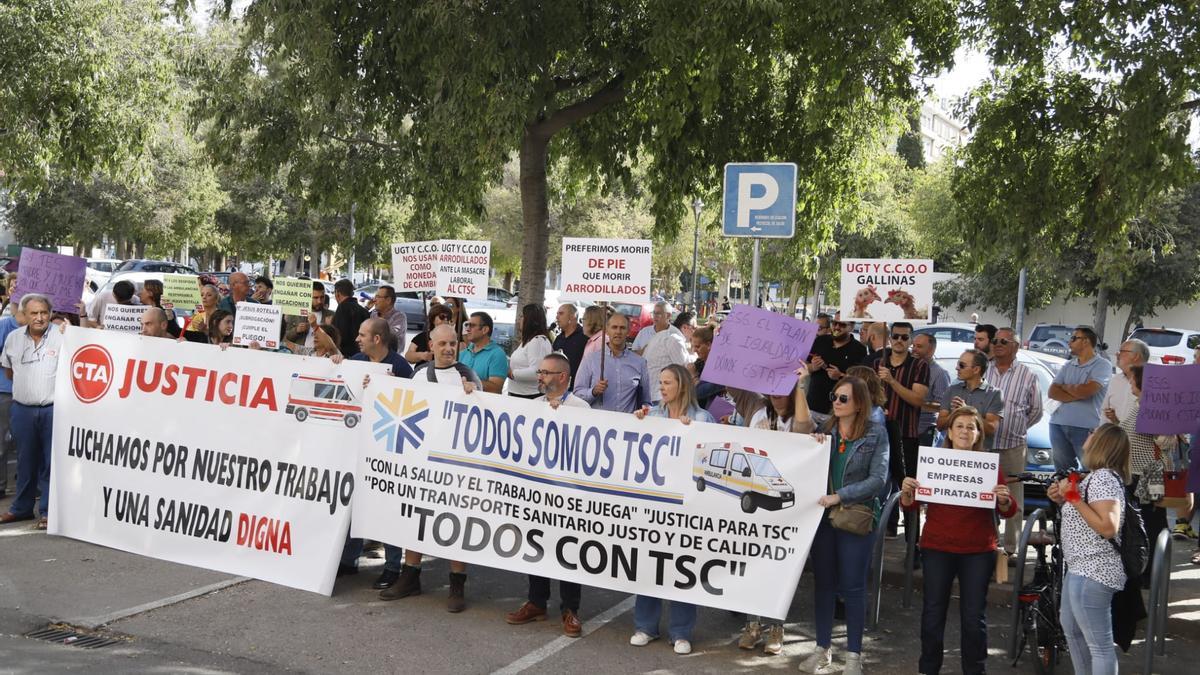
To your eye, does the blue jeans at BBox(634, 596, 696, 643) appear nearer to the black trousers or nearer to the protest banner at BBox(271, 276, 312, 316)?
the black trousers

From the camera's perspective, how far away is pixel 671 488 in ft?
21.8

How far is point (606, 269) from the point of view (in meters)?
8.73

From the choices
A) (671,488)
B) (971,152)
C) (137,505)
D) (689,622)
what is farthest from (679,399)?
(971,152)

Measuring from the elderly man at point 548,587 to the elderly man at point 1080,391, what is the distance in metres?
4.65

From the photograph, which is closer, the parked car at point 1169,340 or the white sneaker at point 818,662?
the white sneaker at point 818,662

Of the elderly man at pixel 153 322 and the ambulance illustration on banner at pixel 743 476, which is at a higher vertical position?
the elderly man at pixel 153 322

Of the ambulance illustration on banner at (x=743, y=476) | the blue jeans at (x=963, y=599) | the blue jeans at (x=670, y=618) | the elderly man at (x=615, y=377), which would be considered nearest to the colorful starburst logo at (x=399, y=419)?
the elderly man at (x=615, y=377)

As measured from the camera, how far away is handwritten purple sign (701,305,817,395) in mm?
6715

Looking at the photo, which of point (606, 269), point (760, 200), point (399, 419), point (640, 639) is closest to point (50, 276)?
point (399, 419)

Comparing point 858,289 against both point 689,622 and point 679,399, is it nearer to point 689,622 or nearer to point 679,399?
point 679,399

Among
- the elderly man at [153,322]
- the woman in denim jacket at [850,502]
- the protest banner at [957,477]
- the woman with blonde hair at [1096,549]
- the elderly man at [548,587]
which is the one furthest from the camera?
the elderly man at [153,322]

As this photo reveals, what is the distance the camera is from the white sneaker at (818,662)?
6383mm

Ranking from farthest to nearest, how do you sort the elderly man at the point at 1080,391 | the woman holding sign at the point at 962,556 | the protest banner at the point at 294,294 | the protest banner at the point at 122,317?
the protest banner at the point at 294,294 → the protest banner at the point at 122,317 → the elderly man at the point at 1080,391 → the woman holding sign at the point at 962,556

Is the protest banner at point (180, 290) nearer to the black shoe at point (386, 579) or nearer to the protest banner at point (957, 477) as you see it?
the black shoe at point (386, 579)
